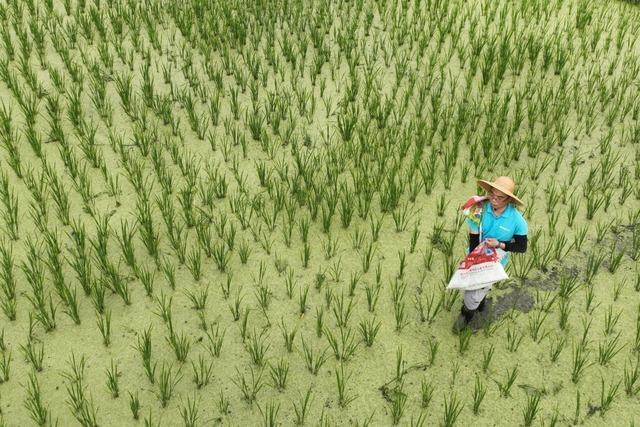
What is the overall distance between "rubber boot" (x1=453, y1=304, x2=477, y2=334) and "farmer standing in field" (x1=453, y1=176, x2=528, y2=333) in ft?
0.37

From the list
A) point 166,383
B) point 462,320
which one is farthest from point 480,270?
point 166,383

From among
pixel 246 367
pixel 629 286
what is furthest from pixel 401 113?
pixel 246 367

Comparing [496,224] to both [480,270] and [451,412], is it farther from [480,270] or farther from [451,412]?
[451,412]

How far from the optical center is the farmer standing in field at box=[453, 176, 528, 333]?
253cm

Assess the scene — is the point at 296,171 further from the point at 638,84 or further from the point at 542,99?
the point at 638,84

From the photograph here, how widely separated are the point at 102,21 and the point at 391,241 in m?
3.36

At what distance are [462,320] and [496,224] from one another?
567 mm

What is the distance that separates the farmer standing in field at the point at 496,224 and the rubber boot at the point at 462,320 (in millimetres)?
114

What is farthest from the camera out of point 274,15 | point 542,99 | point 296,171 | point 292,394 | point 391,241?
point 274,15

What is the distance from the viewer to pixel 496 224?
2.59 metres

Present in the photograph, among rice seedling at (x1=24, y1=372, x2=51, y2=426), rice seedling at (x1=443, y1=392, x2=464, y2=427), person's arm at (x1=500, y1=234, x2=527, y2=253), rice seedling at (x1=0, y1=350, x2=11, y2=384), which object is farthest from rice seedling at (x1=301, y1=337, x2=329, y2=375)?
rice seedling at (x1=0, y1=350, x2=11, y2=384)

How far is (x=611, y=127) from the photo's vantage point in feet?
13.9

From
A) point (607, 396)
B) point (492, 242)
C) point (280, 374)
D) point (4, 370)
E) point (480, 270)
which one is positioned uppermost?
point (492, 242)

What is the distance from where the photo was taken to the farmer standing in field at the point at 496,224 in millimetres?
2525
